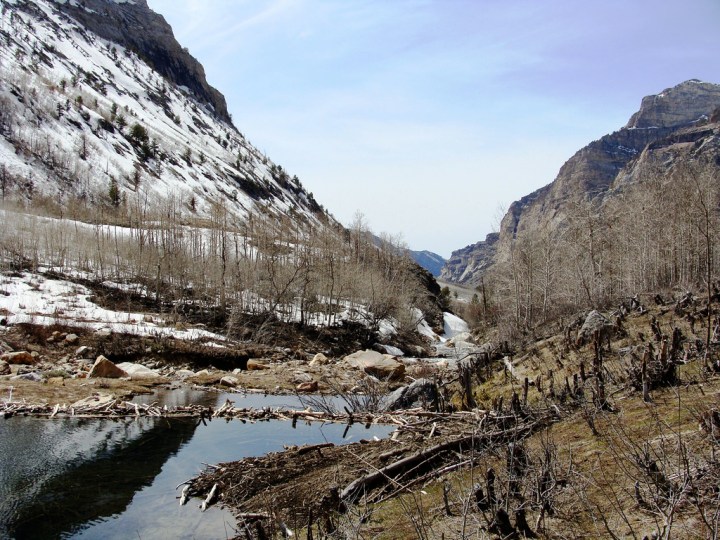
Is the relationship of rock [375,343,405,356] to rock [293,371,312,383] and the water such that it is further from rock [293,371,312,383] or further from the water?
the water

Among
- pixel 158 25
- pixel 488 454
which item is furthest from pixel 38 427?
pixel 158 25

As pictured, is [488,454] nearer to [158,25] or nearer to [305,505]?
[305,505]

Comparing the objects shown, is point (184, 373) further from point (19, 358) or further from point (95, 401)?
point (95, 401)

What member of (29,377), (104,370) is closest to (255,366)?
(104,370)

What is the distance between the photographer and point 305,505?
6.73m

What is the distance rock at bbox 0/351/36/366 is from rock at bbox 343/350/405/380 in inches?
592

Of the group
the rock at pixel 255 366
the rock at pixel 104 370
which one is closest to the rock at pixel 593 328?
the rock at pixel 255 366

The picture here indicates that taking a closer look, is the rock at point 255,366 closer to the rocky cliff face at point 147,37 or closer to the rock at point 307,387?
the rock at point 307,387

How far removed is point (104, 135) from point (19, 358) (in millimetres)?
72170

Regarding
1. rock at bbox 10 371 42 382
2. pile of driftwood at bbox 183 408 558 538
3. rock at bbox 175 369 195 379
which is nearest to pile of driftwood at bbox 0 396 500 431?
pile of driftwood at bbox 183 408 558 538

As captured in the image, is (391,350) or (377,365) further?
(391,350)

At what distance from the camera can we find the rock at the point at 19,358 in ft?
68.3

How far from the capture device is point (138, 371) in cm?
2170

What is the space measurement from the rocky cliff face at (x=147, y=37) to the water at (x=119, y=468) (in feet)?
491
